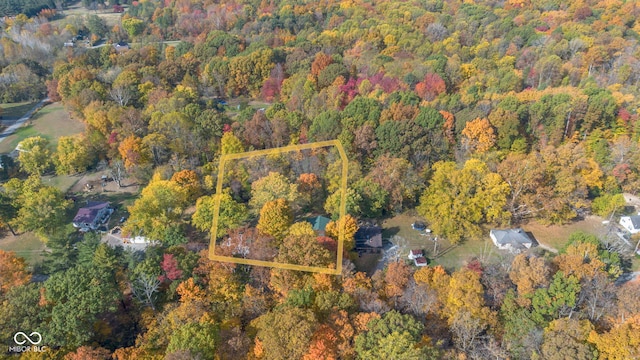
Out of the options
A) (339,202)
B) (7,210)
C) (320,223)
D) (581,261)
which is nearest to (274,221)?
(320,223)

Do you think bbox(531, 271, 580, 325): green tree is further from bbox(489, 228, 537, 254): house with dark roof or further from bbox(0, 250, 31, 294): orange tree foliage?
bbox(0, 250, 31, 294): orange tree foliage

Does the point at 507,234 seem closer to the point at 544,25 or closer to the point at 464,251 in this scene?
the point at 464,251

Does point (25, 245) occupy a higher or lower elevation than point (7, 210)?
lower

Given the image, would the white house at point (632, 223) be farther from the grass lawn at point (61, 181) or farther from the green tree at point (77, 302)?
the grass lawn at point (61, 181)

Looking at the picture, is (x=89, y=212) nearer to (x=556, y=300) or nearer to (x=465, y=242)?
(x=465, y=242)

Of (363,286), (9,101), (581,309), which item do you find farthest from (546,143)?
(9,101)

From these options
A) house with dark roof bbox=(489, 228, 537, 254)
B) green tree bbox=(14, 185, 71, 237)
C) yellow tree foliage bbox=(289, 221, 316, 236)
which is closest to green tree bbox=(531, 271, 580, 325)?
house with dark roof bbox=(489, 228, 537, 254)
